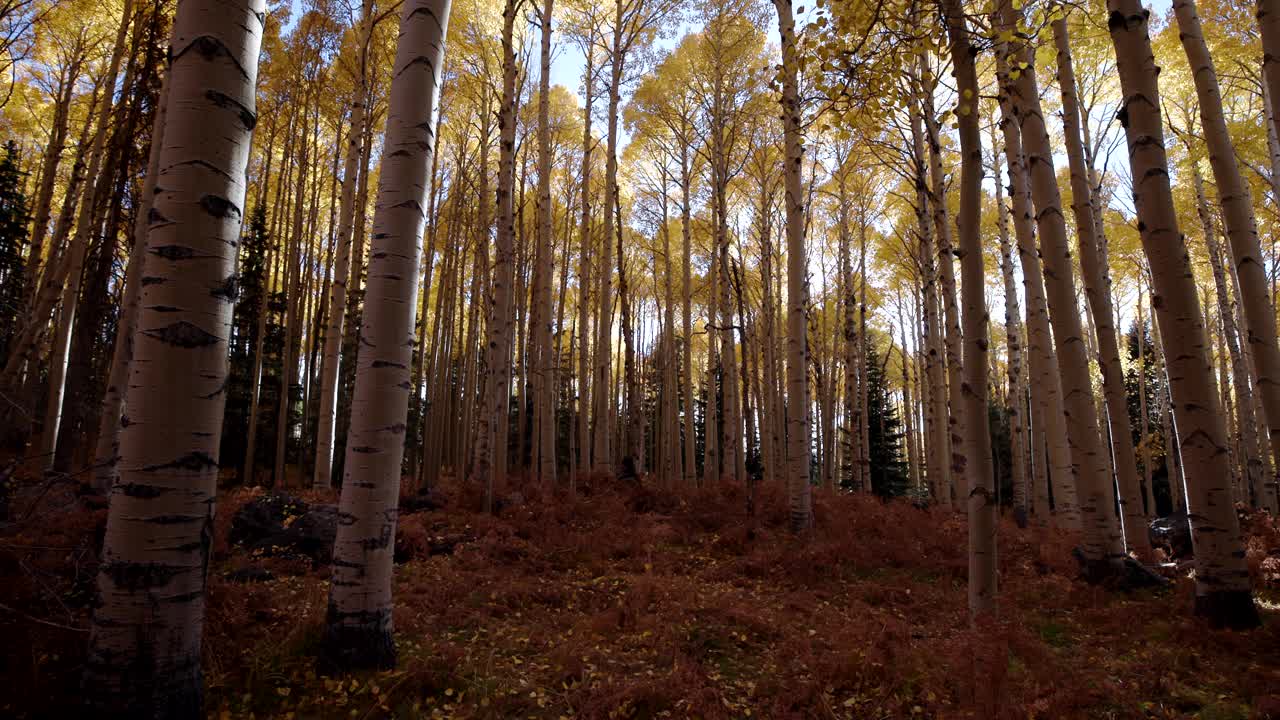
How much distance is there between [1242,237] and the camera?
17.3ft

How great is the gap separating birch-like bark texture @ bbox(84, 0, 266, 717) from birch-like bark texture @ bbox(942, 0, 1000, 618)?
390 centimetres

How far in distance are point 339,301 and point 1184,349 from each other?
1013 cm

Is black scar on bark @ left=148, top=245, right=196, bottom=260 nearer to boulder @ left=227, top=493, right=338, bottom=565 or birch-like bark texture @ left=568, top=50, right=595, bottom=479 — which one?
boulder @ left=227, top=493, right=338, bottom=565

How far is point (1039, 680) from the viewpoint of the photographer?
331 cm

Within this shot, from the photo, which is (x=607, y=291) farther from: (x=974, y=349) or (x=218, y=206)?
(x=218, y=206)

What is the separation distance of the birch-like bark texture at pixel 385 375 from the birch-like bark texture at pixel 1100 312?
6.38 meters

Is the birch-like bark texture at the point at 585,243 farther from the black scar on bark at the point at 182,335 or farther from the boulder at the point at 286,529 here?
the black scar on bark at the point at 182,335

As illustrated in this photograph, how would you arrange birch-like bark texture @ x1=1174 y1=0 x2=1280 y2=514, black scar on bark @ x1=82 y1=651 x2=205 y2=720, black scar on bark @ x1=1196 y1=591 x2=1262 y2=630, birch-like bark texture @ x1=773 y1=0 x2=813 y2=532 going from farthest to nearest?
birch-like bark texture @ x1=773 y1=0 x2=813 y2=532 < birch-like bark texture @ x1=1174 y1=0 x2=1280 y2=514 < black scar on bark @ x1=1196 y1=591 x2=1262 y2=630 < black scar on bark @ x1=82 y1=651 x2=205 y2=720

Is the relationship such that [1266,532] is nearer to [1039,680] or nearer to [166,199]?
[1039,680]

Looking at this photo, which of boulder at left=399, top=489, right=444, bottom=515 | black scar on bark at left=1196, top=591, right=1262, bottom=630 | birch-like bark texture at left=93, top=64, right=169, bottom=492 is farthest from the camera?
boulder at left=399, top=489, right=444, bottom=515

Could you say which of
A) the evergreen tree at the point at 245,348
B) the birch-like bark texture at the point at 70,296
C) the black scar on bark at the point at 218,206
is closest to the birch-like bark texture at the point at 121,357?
the birch-like bark texture at the point at 70,296

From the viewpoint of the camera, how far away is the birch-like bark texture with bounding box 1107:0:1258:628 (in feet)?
13.4

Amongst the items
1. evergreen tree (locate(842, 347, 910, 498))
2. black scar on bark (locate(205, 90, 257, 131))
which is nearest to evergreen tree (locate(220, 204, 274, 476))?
black scar on bark (locate(205, 90, 257, 131))

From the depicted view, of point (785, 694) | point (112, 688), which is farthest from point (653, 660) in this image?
point (112, 688)
